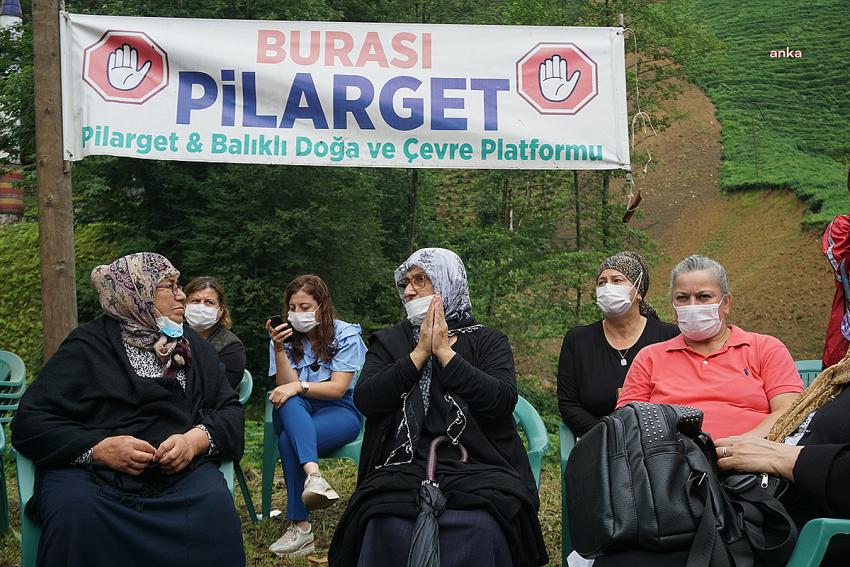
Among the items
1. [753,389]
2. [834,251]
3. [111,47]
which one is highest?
[111,47]

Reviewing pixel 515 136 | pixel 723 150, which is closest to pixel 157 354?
pixel 515 136

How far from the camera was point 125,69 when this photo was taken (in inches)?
186

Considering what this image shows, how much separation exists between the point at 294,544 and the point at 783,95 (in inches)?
1214

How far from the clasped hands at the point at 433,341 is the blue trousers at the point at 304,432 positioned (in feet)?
3.80

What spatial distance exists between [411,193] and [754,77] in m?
22.8

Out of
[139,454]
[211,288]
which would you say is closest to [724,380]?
[139,454]

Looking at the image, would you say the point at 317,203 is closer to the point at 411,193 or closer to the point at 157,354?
the point at 411,193

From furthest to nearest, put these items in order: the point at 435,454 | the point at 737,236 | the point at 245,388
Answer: the point at 737,236 < the point at 245,388 < the point at 435,454

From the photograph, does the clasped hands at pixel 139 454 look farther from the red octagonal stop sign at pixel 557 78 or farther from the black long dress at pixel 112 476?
the red octagonal stop sign at pixel 557 78

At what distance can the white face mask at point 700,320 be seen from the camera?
3559mm

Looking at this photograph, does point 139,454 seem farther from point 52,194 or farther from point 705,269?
point 705,269

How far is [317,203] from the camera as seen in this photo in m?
11.9

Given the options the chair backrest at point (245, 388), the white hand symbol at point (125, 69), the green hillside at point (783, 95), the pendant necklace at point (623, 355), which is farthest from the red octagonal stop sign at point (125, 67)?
the green hillside at point (783, 95)

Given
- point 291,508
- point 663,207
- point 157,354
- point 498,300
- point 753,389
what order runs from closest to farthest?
point 753,389 → point 157,354 → point 291,508 → point 498,300 → point 663,207
